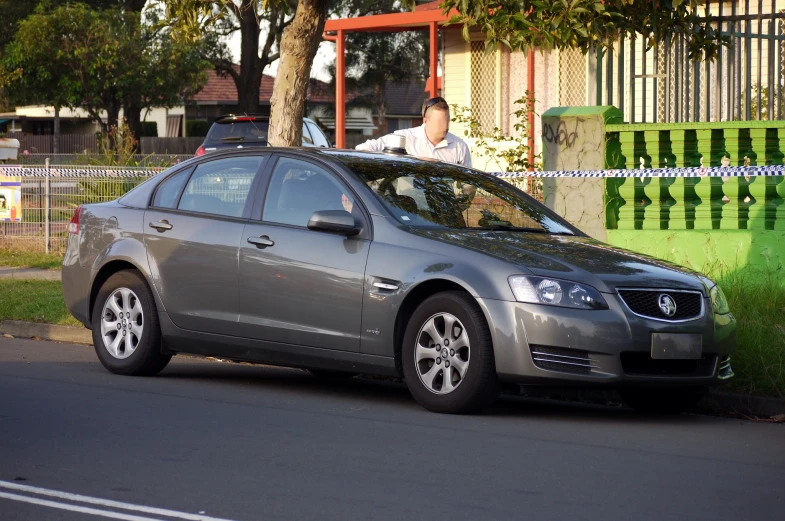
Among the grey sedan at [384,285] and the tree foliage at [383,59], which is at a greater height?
the tree foliage at [383,59]

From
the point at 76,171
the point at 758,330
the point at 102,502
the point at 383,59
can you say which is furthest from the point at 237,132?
the point at 383,59

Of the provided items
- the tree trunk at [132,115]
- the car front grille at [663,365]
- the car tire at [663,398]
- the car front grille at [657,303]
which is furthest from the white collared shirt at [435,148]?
the tree trunk at [132,115]

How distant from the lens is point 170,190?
30.2 ft

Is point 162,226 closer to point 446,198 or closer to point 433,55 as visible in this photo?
point 446,198

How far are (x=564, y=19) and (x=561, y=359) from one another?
12.9 feet

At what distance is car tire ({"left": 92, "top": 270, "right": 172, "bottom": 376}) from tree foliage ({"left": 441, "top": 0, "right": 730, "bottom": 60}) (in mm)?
3368

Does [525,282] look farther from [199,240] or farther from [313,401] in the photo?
[199,240]

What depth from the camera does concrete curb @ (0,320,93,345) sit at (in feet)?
37.2

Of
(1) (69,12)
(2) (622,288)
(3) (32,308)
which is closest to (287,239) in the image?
(2) (622,288)

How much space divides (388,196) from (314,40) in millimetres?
4362

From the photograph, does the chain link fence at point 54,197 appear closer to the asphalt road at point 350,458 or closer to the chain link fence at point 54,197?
the chain link fence at point 54,197

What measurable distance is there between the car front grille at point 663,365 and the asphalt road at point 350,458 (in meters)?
0.32

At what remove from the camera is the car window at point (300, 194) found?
8.25 m

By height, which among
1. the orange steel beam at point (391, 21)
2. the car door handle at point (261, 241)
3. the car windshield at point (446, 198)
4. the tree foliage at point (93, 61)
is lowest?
the car door handle at point (261, 241)
